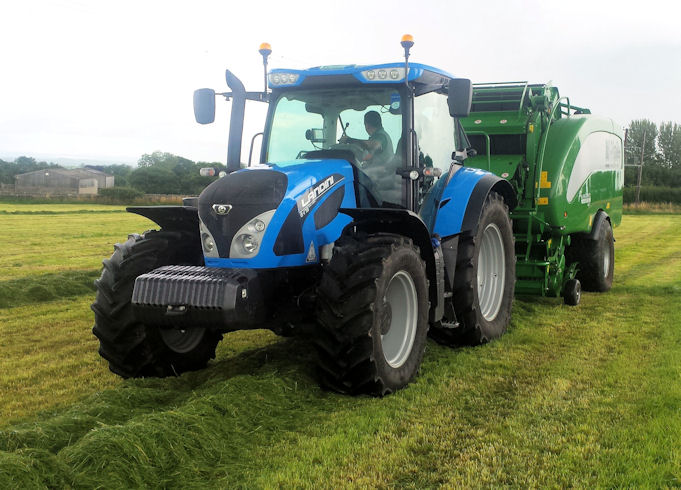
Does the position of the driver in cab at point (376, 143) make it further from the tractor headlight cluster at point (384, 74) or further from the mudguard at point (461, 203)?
the mudguard at point (461, 203)

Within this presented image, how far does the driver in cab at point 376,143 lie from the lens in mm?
5656

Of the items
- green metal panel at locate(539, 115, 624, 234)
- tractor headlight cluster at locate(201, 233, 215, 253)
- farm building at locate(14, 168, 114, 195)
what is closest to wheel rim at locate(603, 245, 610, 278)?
green metal panel at locate(539, 115, 624, 234)

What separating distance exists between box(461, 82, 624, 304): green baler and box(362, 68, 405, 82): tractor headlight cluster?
2.87 m

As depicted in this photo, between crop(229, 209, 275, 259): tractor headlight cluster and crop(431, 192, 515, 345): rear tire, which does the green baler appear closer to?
crop(431, 192, 515, 345): rear tire

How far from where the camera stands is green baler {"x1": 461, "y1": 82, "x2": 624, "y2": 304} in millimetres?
8406

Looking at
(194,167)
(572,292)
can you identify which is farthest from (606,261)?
(194,167)

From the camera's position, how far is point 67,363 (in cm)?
611

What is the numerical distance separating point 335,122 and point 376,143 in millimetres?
409

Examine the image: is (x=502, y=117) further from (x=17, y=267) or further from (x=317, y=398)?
(x=17, y=267)

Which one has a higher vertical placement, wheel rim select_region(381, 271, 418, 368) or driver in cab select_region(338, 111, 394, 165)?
driver in cab select_region(338, 111, 394, 165)

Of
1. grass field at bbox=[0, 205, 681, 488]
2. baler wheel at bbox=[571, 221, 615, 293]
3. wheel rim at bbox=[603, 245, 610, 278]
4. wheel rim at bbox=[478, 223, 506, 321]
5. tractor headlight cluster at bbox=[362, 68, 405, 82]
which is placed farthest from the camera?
wheel rim at bbox=[603, 245, 610, 278]

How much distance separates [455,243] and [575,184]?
345 centimetres

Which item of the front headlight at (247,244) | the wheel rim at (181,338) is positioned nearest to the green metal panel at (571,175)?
the wheel rim at (181,338)

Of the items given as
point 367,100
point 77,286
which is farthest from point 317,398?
point 77,286
